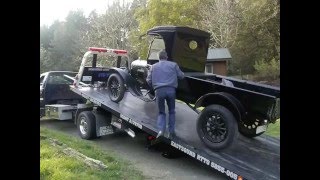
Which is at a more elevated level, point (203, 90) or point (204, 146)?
point (203, 90)

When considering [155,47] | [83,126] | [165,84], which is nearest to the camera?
[165,84]

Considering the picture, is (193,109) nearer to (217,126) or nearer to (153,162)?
(217,126)

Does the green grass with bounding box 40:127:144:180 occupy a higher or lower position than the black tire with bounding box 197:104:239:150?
lower

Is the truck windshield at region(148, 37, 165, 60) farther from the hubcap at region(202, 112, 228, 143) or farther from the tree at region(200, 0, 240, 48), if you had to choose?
the tree at region(200, 0, 240, 48)

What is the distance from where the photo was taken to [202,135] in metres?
5.41

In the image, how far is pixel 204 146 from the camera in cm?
536

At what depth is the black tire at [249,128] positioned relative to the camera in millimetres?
5877

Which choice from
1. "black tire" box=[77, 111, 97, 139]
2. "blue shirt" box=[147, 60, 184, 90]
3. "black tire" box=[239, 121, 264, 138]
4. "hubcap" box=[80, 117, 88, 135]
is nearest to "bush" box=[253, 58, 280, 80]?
"black tire" box=[239, 121, 264, 138]

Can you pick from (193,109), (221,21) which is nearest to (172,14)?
(221,21)

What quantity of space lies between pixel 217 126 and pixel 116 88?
275 cm

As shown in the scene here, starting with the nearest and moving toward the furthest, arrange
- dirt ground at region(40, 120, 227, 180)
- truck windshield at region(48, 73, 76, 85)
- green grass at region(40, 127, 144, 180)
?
1. green grass at region(40, 127, 144, 180)
2. dirt ground at region(40, 120, 227, 180)
3. truck windshield at region(48, 73, 76, 85)

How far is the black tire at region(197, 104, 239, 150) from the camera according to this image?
506cm

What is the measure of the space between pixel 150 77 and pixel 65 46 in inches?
756
